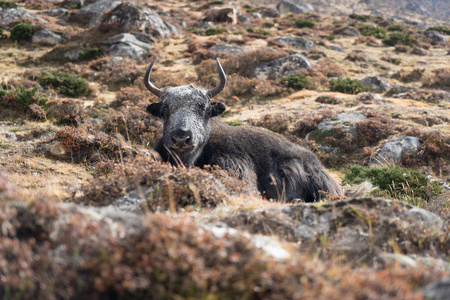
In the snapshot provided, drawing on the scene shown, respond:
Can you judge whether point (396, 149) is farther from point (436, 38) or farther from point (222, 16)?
point (436, 38)

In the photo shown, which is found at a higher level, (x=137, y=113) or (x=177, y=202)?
(x=177, y=202)

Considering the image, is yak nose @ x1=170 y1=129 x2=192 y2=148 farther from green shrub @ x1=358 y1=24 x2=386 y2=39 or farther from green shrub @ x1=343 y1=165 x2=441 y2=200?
green shrub @ x1=358 y1=24 x2=386 y2=39

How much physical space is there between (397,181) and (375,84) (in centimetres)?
1185

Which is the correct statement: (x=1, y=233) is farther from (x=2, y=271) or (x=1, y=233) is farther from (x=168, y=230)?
(x=168, y=230)

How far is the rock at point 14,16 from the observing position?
22.9 m

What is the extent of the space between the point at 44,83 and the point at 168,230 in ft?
46.8

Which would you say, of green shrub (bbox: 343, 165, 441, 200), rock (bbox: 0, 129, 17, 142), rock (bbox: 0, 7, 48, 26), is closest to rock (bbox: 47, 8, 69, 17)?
rock (bbox: 0, 7, 48, 26)

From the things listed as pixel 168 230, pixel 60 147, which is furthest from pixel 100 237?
pixel 60 147

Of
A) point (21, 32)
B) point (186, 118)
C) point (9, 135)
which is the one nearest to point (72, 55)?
point (21, 32)

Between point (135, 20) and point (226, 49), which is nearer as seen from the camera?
point (226, 49)

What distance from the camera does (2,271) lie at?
1.85 m

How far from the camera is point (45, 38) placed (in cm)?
2094

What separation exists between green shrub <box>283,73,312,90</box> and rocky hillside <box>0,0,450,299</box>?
85 millimetres

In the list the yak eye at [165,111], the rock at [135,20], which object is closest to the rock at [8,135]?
the yak eye at [165,111]
